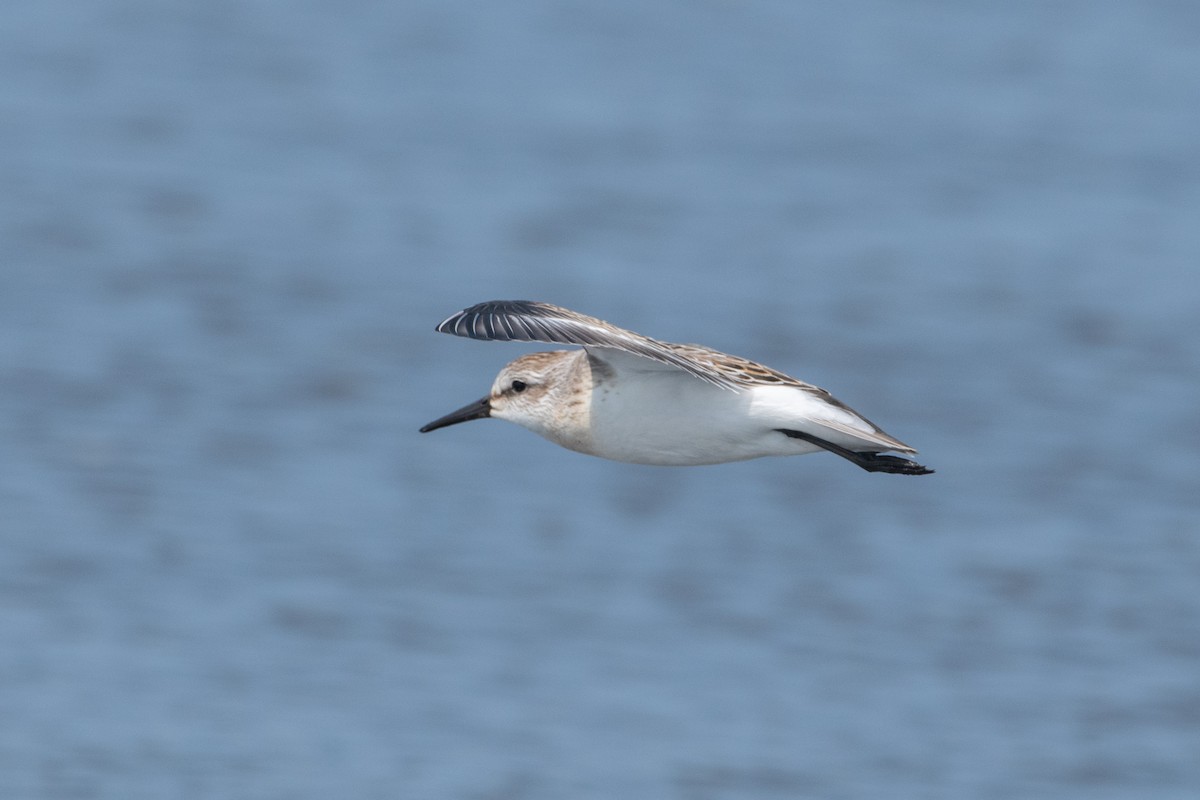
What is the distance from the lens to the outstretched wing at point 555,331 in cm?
827

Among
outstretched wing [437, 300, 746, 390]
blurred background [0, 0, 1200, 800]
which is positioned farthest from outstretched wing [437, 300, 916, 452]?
blurred background [0, 0, 1200, 800]

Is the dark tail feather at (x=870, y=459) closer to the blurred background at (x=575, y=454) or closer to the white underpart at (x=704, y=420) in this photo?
the white underpart at (x=704, y=420)

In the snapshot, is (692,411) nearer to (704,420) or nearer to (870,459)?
(704,420)

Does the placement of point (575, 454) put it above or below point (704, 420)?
above

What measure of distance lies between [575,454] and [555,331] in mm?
12812

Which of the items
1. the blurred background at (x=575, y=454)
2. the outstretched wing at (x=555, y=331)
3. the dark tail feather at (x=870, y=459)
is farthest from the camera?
the blurred background at (x=575, y=454)

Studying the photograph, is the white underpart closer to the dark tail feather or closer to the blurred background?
the dark tail feather

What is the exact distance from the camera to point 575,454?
834 inches

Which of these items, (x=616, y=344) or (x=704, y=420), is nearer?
(x=616, y=344)

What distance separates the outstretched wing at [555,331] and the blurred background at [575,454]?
8.27 metres

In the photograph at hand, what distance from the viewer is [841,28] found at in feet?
97.3

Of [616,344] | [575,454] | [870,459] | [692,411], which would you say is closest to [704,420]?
[692,411]

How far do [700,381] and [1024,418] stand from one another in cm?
1450

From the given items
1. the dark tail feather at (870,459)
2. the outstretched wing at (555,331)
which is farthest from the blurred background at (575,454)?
the outstretched wing at (555,331)
